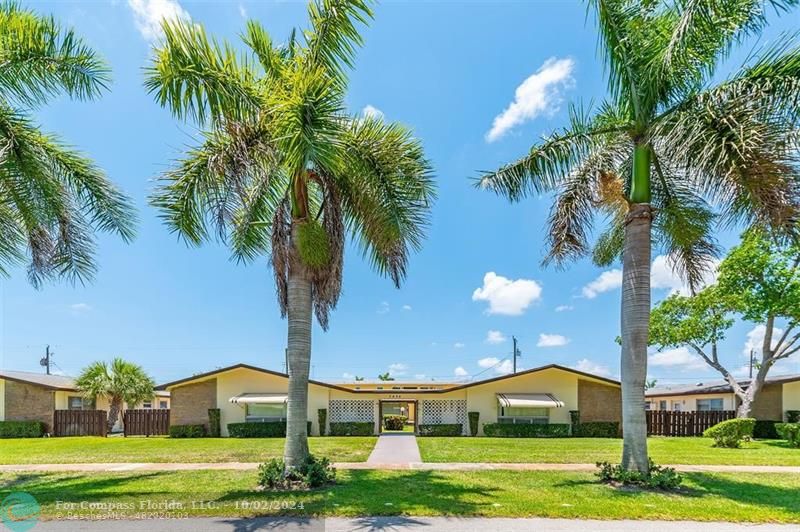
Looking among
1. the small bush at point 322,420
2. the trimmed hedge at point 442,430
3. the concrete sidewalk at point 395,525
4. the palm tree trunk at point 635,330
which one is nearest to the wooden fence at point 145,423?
the small bush at point 322,420

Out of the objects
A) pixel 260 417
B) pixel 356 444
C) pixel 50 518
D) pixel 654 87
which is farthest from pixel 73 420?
pixel 654 87

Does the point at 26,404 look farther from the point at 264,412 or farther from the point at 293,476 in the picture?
the point at 293,476

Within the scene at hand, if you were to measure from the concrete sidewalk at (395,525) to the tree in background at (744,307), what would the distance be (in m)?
15.9

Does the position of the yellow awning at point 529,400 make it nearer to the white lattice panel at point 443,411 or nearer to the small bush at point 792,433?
the white lattice panel at point 443,411

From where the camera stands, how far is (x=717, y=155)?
24.9ft

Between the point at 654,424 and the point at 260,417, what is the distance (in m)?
20.2

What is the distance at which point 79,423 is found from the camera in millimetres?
24938

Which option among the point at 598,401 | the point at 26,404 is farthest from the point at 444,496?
Answer: the point at 26,404

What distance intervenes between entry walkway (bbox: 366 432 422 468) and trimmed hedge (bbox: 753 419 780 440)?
55.8ft

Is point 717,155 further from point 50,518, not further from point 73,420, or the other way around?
point 73,420

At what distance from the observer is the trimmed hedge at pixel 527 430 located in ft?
76.7

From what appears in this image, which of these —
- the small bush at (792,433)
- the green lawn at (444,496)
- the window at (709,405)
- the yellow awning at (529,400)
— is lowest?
the window at (709,405)

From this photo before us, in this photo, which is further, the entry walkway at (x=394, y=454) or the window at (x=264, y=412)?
the window at (x=264, y=412)

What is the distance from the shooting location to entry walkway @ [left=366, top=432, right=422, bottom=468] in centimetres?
1320
